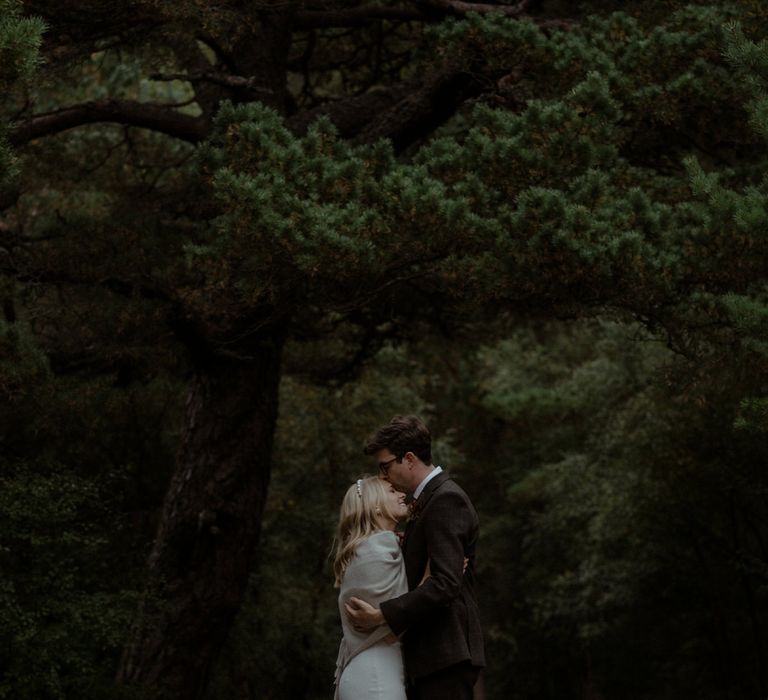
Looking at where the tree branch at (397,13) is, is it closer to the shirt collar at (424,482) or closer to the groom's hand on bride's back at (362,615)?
the shirt collar at (424,482)

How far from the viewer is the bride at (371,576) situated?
4.20m

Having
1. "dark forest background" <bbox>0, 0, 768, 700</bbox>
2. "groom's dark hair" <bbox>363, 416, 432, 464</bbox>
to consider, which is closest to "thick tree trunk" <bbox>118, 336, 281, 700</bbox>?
"dark forest background" <bbox>0, 0, 768, 700</bbox>

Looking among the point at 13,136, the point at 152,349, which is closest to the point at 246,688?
the point at 152,349

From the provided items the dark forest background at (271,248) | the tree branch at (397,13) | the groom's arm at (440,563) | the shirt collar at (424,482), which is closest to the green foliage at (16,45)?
the dark forest background at (271,248)

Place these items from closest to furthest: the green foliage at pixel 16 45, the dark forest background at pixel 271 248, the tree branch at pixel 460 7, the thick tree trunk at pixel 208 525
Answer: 1. the green foliage at pixel 16 45
2. the dark forest background at pixel 271 248
3. the tree branch at pixel 460 7
4. the thick tree trunk at pixel 208 525

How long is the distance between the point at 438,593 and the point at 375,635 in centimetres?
33

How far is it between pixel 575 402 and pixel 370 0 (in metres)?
12.3

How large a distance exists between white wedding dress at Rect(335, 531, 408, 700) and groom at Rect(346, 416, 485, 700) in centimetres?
5

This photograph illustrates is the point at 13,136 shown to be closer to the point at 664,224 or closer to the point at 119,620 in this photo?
the point at 119,620

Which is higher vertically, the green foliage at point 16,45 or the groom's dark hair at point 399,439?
the green foliage at point 16,45

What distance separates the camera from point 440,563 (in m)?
4.14

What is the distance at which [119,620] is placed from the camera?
7.50 m

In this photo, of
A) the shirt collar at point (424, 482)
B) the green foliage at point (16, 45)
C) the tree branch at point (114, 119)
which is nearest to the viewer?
the shirt collar at point (424, 482)

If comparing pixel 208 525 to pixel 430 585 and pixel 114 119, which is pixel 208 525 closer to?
pixel 114 119
